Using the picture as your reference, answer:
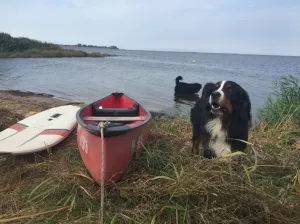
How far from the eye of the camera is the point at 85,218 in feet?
8.65

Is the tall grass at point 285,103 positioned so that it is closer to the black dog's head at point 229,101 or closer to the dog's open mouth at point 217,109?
the black dog's head at point 229,101

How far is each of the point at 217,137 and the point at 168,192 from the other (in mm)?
1030

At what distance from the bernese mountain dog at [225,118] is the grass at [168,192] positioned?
0.69ft

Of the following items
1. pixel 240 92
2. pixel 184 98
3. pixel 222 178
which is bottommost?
pixel 184 98

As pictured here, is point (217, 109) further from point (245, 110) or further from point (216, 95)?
point (245, 110)

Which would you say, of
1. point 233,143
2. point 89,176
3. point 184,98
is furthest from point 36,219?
point 184,98

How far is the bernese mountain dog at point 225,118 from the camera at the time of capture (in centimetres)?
324

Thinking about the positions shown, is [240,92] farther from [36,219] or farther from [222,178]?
[36,219]

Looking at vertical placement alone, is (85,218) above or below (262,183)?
below

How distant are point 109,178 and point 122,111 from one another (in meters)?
1.97

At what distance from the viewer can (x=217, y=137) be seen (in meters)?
3.38

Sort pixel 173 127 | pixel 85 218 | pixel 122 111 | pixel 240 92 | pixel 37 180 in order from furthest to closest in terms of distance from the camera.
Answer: pixel 173 127 → pixel 122 111 → pixel 37 180 → pixel 240 92 → pixel 85 218

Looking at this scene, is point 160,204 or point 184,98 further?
point 184,98

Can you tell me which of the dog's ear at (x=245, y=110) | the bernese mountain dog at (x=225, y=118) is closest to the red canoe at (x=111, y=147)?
the bernese mountain dog at (x=225, y=118)
